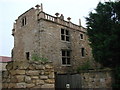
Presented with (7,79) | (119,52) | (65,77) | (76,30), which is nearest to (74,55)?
(76,30)

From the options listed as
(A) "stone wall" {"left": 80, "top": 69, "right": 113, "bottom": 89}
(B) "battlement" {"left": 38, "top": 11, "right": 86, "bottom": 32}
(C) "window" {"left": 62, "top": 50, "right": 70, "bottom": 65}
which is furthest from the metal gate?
(B) "battlement" {"left": 38, "top": 11, "right": 86, "bottom": 32}

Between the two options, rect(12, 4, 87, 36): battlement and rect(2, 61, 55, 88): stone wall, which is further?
rect(12, 4, 87, 36): battlement

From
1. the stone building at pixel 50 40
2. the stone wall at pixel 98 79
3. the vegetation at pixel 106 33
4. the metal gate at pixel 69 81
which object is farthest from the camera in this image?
the stone building at pixel 50 40

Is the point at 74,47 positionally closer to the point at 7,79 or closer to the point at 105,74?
the point at 105,74

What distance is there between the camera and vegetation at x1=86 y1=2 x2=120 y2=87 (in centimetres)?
1316

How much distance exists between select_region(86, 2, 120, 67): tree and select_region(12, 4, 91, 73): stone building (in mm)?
5902

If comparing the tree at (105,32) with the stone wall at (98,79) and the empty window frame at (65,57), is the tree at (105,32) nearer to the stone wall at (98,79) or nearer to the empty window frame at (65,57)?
the stone wall at (98,79)

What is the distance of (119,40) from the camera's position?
43.3 ft

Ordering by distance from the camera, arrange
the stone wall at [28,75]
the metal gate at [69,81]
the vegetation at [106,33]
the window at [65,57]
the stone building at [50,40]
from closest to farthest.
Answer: the stone wall at [28,75] → the vegetation at [106,33] → the metal gate at [69,81] → the stone building at [50,40] → the window at [65,57]

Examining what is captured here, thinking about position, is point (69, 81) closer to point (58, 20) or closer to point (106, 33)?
point (106, 33)

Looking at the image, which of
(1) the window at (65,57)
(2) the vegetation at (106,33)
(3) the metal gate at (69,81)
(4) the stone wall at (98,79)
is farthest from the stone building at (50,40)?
(4) the stone wall at (98,79)

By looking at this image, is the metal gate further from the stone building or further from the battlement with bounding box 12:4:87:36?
the battlement with bounding box 12:4:87:36

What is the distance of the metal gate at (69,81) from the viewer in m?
15.2

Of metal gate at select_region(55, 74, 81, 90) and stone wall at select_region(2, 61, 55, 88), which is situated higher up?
stone wall at select_region(2, 61, 55, 88)
